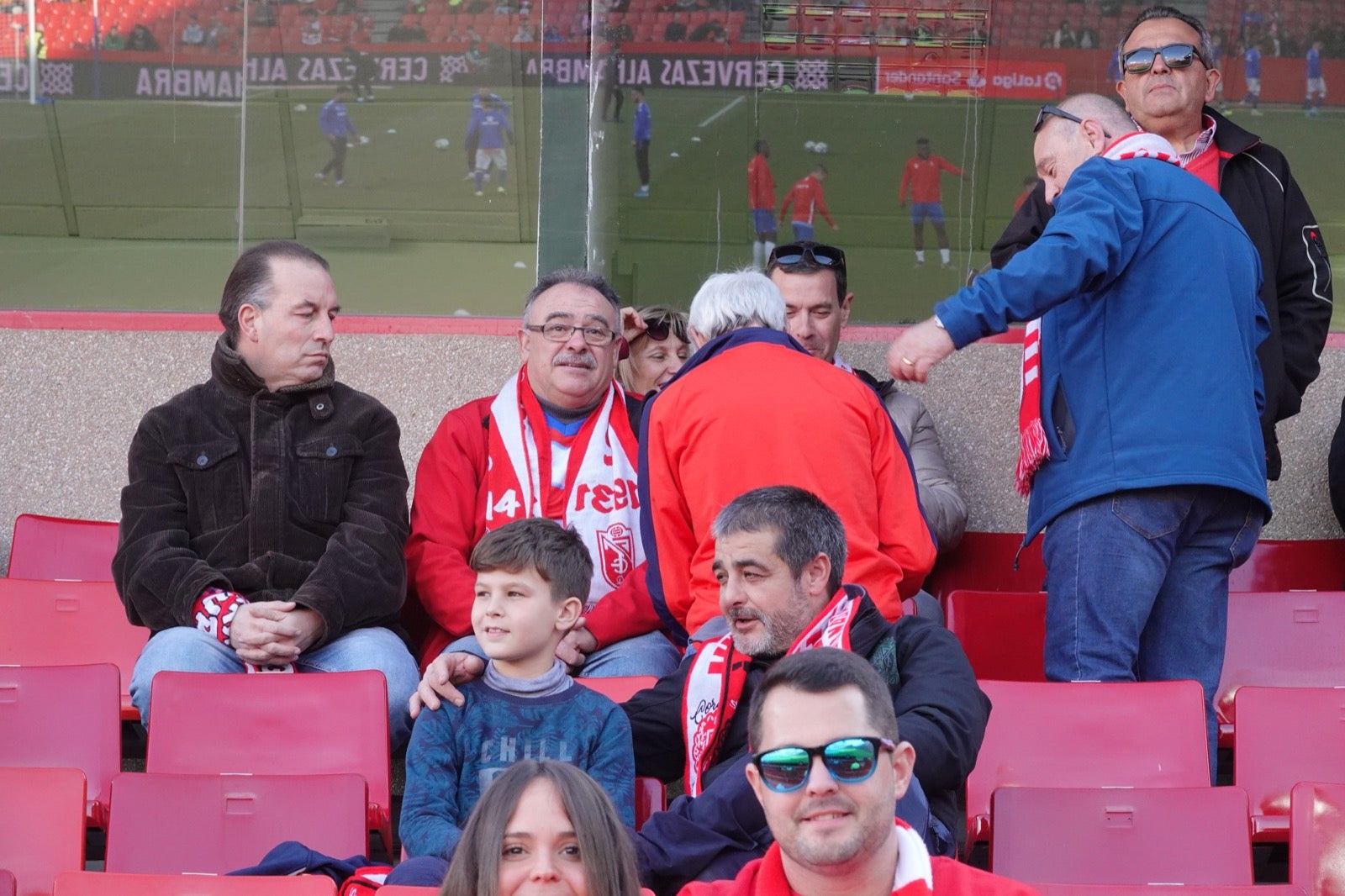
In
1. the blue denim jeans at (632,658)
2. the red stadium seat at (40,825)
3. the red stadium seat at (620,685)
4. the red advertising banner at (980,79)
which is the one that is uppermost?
the red advertising banner at (980,79)

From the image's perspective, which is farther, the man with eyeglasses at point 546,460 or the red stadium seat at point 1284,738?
the man with eyeglasses at point 546,460

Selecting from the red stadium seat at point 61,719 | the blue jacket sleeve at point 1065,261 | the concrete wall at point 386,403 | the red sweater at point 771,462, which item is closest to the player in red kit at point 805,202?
the concrete wall at point 386,403

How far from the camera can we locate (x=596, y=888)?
2.24m

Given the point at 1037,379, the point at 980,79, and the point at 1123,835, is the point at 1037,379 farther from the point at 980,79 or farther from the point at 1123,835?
the point at 980,79

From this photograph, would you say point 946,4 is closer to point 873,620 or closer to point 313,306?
point 313,306

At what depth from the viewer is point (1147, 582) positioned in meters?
3.22

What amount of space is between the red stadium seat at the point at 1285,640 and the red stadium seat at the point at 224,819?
2183 mm

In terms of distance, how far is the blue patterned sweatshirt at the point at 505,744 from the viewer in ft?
9.14

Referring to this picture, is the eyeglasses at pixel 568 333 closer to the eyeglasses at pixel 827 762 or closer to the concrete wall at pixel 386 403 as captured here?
the concrete wall at pixel 386 403

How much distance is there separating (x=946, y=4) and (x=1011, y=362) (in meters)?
2.17

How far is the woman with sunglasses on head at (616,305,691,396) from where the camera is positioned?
4633 mm

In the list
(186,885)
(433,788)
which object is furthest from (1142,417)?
(186,885)

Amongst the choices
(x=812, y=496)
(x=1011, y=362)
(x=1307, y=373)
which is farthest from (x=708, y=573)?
(x=1011, y=362)

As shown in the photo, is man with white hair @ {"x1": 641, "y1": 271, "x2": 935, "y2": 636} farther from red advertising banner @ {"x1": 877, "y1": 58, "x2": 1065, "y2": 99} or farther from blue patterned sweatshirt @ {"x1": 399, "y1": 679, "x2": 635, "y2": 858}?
red advertising banner @ {"x1": 877, "y1": 58, "x2": 1065, "y2": 99}
